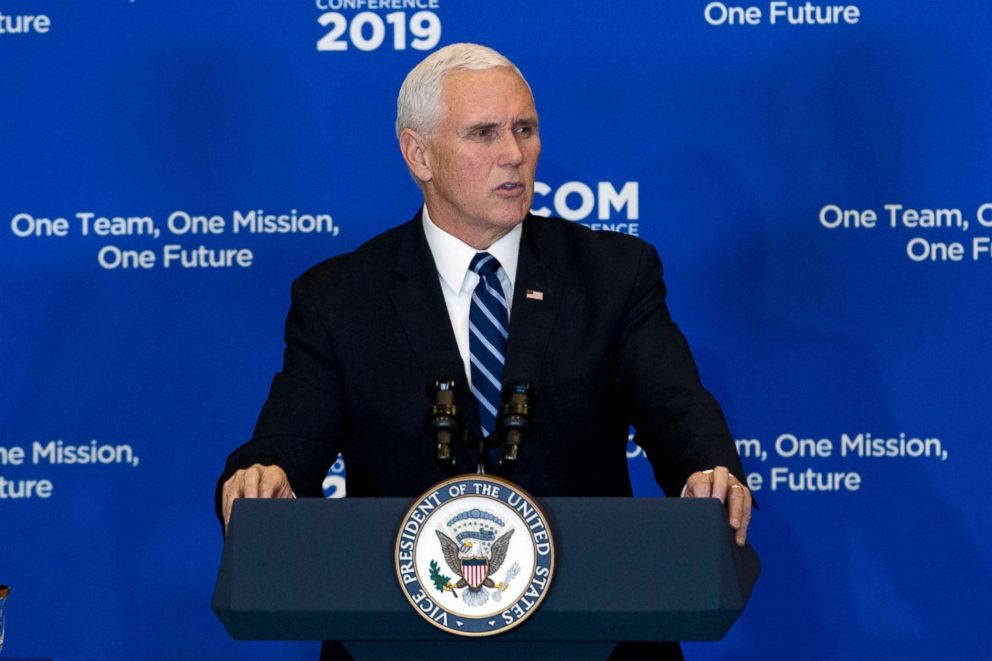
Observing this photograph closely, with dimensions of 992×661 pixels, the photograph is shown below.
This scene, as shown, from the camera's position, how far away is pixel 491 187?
8.05ft

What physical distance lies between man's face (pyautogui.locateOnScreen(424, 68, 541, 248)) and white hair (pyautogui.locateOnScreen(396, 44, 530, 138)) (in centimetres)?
1

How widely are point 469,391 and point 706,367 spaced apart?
53.1 inches

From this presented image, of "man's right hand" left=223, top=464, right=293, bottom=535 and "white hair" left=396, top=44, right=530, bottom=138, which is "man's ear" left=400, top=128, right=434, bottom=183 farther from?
"man's right hand" left=223, top=464, right=293, bottom=535

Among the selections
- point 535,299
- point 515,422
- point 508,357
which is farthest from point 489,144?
point 515,422

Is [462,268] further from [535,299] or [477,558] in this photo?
[477,558]

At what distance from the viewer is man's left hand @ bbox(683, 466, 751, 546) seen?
1922 mm

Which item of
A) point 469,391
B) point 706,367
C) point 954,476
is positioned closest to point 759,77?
point 706,367

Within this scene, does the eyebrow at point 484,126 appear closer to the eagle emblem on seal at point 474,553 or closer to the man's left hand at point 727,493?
the man's left hand at point 727,493

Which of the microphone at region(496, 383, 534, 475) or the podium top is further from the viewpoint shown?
the microphone at region(496, 383, 534, 475)

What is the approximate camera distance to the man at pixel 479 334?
2.37 meters

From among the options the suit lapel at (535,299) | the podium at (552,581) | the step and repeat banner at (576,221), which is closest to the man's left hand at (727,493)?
the podium at (552,581)

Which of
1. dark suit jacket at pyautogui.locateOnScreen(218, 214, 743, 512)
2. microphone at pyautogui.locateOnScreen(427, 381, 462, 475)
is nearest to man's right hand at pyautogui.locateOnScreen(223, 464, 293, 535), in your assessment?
dark suit jacket at pyautogui.locateOnScreen(218, 214, 743, 512)

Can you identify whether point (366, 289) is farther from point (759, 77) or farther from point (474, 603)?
point (759, 77)

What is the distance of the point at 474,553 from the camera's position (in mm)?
1740
